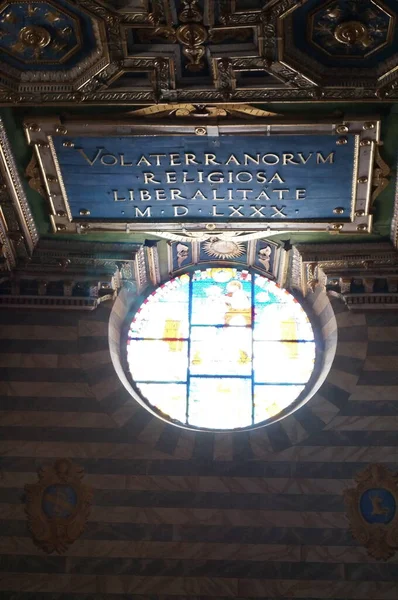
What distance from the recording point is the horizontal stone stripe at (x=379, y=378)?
572 inches

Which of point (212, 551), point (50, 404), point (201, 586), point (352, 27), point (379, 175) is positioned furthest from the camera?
point (50, 404)

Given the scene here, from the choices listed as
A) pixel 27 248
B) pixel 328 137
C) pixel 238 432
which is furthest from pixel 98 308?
pixel 328 137

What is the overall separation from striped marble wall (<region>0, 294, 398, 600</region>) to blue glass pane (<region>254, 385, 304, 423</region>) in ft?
2.75

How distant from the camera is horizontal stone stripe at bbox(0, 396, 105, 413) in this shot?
14.5 m

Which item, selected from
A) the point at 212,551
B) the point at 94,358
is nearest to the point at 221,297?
the point at 94,358

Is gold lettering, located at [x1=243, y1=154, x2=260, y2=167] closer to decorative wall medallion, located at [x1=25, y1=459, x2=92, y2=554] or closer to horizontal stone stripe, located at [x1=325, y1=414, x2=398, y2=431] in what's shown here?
horizontal stone stripe, located at [x1=325, y1=414, x2=398, y2=431]

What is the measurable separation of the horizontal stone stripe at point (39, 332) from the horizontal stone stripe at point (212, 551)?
3.23m

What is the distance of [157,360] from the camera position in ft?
52.0

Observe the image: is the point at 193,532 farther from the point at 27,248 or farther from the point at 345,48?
the point at 345,48

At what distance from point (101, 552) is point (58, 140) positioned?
5.59 metres

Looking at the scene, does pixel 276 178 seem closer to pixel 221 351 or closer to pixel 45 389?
pixel 221 351

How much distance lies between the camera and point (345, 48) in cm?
1213

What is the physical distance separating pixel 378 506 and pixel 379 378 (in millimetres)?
1935

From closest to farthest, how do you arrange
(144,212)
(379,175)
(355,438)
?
(379,175)
(355,438)
(144,212)
